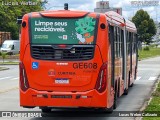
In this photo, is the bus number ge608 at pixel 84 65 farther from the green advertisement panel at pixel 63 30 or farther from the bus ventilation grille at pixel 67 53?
the green advertisement panel at pixel 63 30

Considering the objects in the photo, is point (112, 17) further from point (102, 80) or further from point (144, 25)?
point (144, 25)

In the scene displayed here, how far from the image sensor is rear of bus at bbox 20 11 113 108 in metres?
12.4

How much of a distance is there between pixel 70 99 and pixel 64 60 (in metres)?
0.99

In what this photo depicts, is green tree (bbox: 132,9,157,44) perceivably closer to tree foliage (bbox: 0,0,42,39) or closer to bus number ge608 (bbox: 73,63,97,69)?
tree foliage (bbox: 0,0,42,39)

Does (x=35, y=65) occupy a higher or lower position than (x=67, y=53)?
lower

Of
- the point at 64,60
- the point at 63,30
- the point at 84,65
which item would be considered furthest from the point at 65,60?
the point at 63,30

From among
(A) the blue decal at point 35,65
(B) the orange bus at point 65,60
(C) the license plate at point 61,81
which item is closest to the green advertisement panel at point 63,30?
(B) the orange bus at point 65,60

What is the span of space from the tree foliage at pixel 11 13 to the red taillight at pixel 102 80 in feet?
226

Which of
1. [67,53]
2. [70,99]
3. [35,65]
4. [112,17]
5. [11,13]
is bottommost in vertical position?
[11,13]

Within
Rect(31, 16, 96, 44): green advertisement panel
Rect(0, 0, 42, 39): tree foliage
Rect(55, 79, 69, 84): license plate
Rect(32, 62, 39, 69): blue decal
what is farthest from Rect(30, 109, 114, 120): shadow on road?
Rect(0, 0, 42, 39): tree foliage

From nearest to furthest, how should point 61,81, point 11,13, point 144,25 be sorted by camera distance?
point 61,81 < point 11,13 < point 144,25

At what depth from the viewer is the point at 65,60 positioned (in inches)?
492

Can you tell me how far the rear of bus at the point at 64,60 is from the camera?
40.6 feet

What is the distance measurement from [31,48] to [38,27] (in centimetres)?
56
